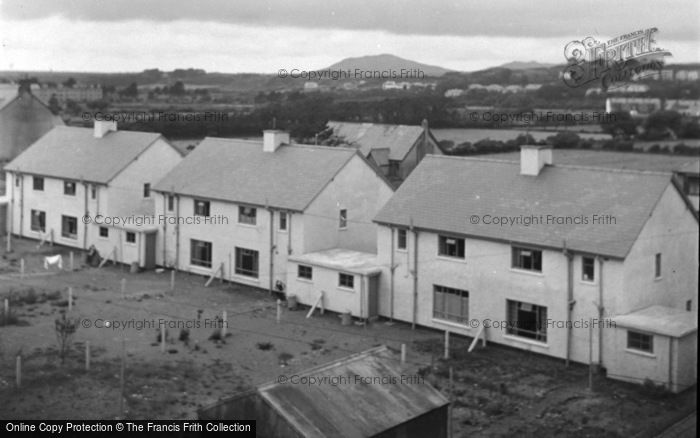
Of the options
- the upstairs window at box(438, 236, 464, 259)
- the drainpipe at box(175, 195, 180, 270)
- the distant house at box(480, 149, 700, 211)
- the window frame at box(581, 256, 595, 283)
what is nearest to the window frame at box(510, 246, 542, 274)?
the window frame at box(581, 256, 595, 283)

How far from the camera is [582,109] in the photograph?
35.2m

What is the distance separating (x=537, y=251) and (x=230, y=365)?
32.6 feet

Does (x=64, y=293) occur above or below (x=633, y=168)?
below

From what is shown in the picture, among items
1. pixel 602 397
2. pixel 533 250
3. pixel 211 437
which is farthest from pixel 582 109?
pixel 211 437

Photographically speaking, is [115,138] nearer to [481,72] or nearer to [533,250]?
[481,72]

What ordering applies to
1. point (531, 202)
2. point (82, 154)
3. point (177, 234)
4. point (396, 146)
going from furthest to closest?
1. point (396, 146)
2. point (82, 154)
3. point (177, 234)
4. point (531, 202)

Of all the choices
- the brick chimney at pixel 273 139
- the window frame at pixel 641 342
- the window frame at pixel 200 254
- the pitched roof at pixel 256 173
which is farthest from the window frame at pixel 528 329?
the brick chimney at pixel 273 139

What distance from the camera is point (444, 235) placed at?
30.8 meters

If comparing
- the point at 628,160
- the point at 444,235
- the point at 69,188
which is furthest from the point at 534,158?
the point at 69,188

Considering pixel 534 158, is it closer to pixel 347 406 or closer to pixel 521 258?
pixel 521 258

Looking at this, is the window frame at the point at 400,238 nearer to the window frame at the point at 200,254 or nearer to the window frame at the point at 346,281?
the window frame at the point at 346,281

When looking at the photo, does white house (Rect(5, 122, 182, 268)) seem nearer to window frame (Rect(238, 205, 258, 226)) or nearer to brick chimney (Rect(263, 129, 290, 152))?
window frame (Rect(238, 205, 258, 226))

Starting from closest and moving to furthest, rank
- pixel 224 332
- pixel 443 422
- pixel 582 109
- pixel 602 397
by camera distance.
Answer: pixel 443 422 < pixel 602 397 < pixel 224 332 < pixel 582 109

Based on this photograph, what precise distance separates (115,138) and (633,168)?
26956 mm
